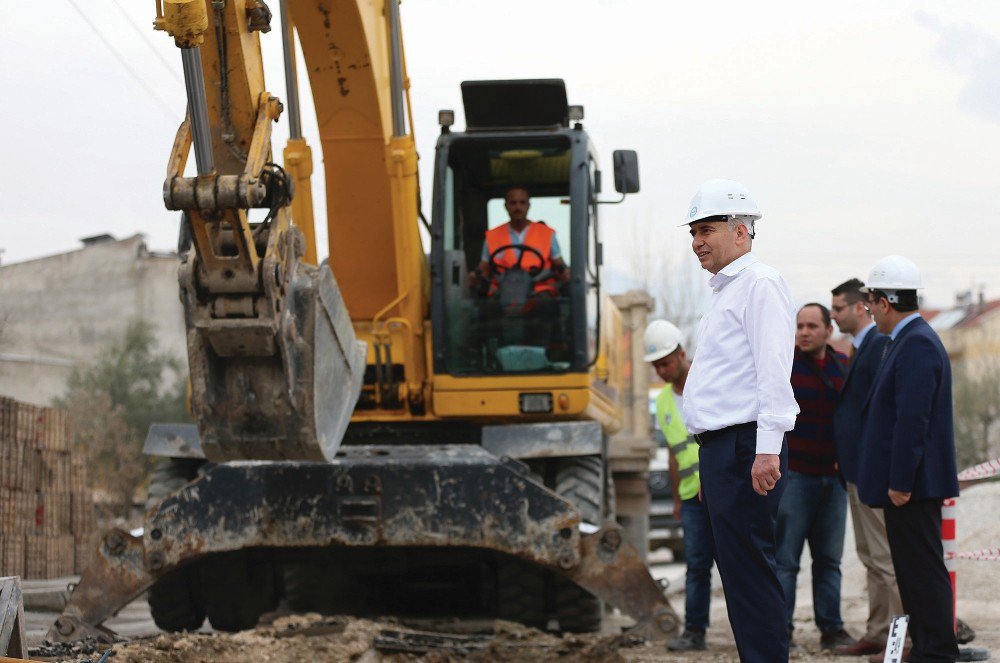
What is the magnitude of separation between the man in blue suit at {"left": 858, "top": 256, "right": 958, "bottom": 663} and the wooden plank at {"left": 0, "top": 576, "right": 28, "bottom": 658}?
3.74 m

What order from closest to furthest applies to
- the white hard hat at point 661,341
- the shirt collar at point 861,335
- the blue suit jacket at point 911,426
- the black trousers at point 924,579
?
the black trousers at point 924,579 < the blue suit jacket at point 911,426 < the shirt collar at point 861,335 < the white hard hat at point 661,341

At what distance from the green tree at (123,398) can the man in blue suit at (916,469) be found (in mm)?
23348

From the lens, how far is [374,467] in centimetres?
823

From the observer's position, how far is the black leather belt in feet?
17.0

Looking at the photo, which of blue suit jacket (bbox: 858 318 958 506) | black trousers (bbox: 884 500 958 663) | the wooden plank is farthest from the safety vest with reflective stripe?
the wooden plank

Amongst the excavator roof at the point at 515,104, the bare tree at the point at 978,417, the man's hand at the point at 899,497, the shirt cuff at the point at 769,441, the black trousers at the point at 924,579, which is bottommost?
the bare tree at the point at 978,417

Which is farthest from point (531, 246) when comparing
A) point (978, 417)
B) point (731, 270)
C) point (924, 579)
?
point (978, 417)

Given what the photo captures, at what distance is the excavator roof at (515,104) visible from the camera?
31.1ft

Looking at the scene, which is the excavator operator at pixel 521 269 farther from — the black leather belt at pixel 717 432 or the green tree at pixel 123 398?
the green tree at pixel 123 398

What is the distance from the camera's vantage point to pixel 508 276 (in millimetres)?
9320

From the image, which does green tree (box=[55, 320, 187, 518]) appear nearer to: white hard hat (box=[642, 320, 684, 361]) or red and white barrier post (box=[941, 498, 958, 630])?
white hard hat (box=[642, 320, 684, 361])

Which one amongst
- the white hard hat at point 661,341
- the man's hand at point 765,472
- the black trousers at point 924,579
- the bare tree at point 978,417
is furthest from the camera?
the bare tree at point 978,417

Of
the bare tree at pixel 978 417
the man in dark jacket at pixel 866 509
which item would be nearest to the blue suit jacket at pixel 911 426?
the man in dark jacket at pixel 866 509

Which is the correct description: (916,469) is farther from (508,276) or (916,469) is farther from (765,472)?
(508,276)
